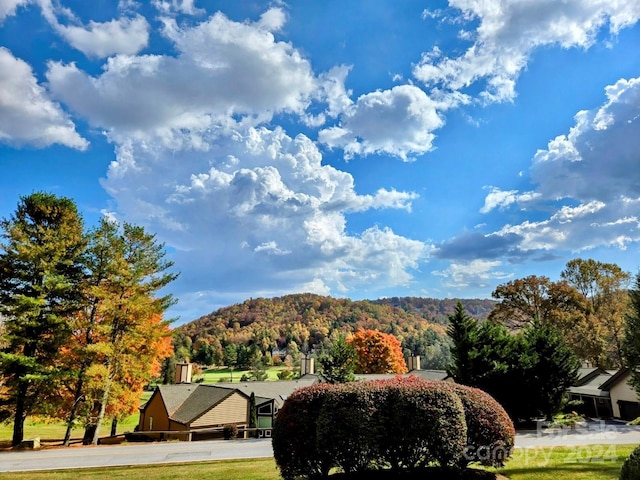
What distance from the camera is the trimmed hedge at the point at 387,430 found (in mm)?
8648

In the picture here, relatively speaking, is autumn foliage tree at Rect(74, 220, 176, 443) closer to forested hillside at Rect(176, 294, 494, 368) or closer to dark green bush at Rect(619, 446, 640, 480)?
dark green bush at Rect(619, 446, 640, 480)

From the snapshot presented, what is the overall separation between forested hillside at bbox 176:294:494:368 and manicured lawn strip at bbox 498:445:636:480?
206 ft

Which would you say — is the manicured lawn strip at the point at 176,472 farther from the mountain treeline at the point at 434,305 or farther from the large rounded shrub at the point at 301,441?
the mountain treeline at the point at 434,305

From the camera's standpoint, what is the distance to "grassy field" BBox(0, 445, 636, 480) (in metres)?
9.69

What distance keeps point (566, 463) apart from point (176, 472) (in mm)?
11566

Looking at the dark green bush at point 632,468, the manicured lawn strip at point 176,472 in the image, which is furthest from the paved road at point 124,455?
the dark green bush at point 632,468

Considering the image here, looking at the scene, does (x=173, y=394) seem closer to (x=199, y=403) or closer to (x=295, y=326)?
(x=199, y=403)

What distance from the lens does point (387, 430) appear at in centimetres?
876

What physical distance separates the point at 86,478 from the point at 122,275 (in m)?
13.5

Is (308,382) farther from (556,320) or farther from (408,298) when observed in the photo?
(408,298)

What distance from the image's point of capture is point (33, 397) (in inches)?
851

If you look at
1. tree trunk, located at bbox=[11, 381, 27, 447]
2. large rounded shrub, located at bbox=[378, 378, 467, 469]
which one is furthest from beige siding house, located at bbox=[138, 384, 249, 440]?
large rounded shrub, located at bbox=[378, 378, 467, 469]

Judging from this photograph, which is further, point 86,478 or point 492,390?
point 492,390

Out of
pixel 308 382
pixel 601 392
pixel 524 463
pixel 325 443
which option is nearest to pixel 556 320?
pixel 601 392
